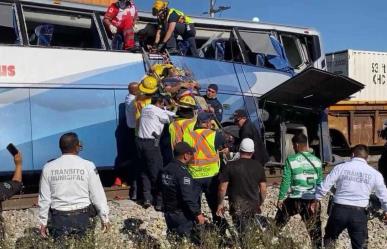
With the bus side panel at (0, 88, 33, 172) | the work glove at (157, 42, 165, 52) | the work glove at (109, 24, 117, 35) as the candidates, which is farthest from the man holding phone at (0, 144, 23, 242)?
the work glove at (157, 42, 165, 52)

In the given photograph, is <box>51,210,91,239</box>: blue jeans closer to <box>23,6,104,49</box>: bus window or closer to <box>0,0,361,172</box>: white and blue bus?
<box>0,0,361,172</box>: white and blue bus

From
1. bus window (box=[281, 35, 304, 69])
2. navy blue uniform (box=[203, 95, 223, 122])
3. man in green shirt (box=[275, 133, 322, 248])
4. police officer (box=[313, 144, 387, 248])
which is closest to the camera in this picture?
police officer (box=[313, 144, 387, 248])

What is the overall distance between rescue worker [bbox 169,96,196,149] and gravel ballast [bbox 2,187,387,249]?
1.07 m

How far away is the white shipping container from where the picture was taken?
776 inches

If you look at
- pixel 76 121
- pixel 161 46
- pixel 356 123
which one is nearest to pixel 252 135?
pixel 161 46

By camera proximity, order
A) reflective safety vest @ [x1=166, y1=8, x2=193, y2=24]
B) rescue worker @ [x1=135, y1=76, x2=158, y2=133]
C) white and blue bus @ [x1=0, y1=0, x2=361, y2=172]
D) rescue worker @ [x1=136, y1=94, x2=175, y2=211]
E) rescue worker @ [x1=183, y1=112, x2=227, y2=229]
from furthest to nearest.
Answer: reflective safety vest @ [x1=166, y1=8, x2=193, y2=24], rescue worker @ [x1=135, y1=76, x2=158, y2=133], white and blue bus @ [x1=0, y1=0, x2=361, y2=172], rescue worker @ [x1=136, y1=94, x2=175, y2=211], rescue worker @ [x1=183, y1=112, x2=227, y2=229]

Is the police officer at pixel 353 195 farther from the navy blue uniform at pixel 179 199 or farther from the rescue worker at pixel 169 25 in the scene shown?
the rescue worker at pixel 169 25

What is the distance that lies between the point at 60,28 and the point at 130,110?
2023 millimetres

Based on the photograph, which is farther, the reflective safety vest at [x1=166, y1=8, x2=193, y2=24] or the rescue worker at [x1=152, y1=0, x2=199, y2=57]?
the reflective safety vest at [x1=166, y1=8, x2=193, y2=24]

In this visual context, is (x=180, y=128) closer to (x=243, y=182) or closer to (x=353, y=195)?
(x=243, y=182)

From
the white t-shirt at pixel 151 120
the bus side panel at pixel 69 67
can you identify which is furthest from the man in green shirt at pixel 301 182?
the bus side panel at pixel 69 67

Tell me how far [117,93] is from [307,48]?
17.0ft

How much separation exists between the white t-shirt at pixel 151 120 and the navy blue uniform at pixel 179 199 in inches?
79.8

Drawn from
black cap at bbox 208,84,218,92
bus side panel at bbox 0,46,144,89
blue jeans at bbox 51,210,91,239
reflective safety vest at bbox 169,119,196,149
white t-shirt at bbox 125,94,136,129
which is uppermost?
bus side panel at bbox 0,46,144,89
